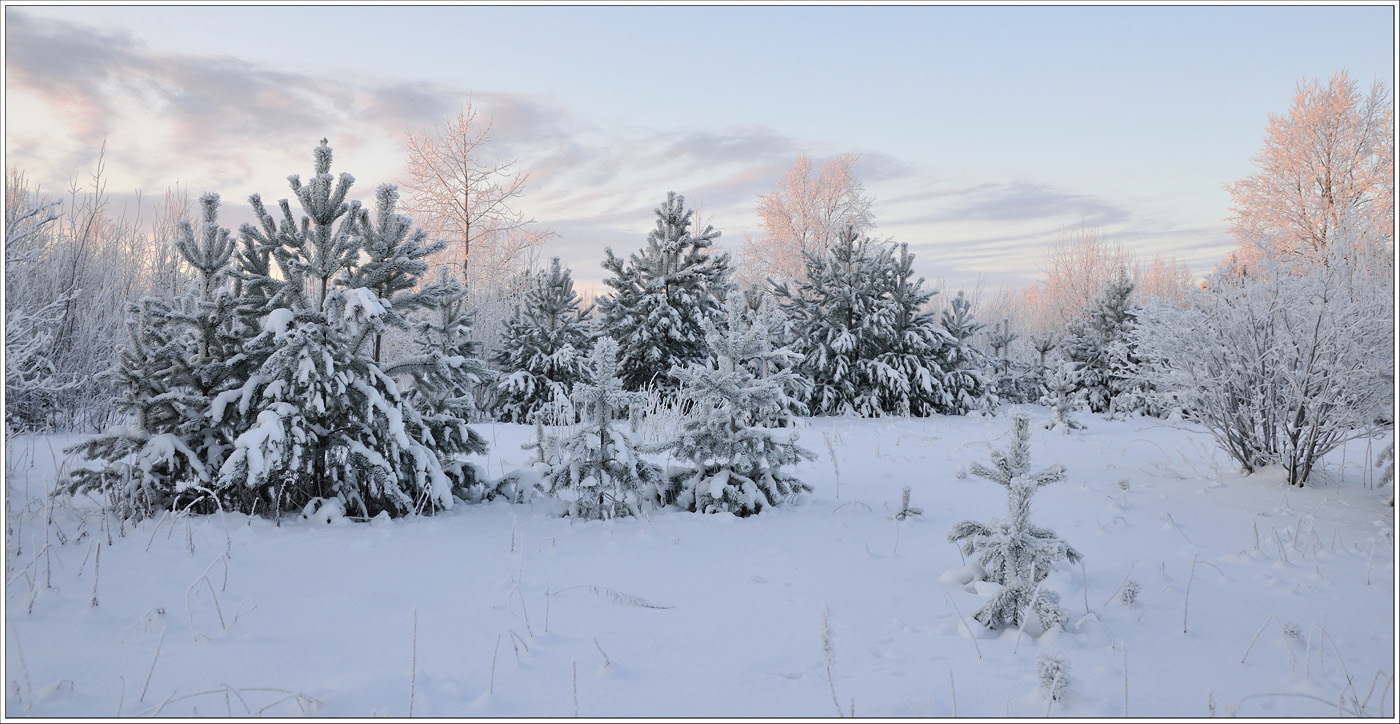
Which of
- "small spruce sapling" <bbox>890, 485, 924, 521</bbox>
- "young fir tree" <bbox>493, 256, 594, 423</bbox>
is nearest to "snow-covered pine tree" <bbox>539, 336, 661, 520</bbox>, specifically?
"small spruce sapling" <bbox>890, 485, 924, 521</bbox>

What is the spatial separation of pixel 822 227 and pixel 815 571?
95.5 feet

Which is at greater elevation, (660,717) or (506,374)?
(506,374)

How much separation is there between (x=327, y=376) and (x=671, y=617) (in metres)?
2.82

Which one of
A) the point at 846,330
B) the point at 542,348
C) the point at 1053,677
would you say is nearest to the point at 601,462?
the point at 1053,677

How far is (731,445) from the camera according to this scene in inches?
218

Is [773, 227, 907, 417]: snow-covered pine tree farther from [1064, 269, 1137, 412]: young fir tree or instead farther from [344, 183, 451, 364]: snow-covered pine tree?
[344, 183, 451, 364]: snow-covered pine tree

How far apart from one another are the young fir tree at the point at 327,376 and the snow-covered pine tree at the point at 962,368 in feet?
35.8

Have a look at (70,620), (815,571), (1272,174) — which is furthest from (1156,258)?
(70,620)

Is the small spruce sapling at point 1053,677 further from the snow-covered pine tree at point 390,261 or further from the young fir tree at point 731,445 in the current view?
the snow-covered pine tree at point 390,261

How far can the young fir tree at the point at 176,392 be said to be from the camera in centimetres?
453

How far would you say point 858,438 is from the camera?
10078 mm

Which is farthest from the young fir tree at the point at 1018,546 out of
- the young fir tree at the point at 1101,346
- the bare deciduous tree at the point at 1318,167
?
the bare deciduous tree at the point at 1318,167

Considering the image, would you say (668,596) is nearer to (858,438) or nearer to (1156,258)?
(858,438)

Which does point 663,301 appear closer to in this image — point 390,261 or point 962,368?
point 962,368
